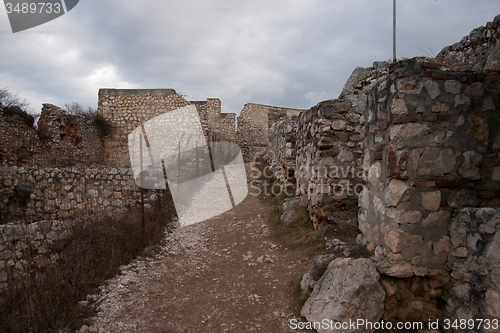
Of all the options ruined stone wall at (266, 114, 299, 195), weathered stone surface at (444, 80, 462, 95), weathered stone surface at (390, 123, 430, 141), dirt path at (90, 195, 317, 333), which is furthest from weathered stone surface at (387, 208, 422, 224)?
ruined stone wall at (266, 114, 299, 195)

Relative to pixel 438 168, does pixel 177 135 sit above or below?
above

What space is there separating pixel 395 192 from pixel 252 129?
1558 cm

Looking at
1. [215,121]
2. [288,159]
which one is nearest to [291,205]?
[288,159]

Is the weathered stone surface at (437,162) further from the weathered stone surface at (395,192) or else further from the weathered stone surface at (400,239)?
the weathered stone surface at (400,239)

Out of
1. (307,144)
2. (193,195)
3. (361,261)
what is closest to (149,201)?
(193,195)

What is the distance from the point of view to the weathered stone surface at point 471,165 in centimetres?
258

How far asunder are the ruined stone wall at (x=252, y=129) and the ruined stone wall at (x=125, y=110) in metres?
4.68

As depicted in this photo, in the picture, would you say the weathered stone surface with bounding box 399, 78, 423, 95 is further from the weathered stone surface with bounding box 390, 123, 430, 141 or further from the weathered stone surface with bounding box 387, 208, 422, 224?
the weathered stone surface with bounding box 387, 208, 422, 224

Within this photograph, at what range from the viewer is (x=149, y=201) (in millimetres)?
7426

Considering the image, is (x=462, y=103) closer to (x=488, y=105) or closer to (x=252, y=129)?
(x=488, y=105)

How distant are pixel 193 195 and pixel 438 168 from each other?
761 centimetres

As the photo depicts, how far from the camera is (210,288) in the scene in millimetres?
3982

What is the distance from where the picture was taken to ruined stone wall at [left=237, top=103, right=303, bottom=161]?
17156 mm

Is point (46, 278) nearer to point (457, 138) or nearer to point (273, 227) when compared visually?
point (273, 227)
